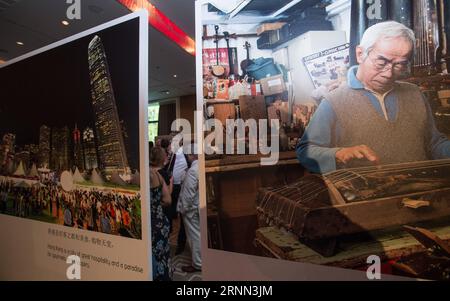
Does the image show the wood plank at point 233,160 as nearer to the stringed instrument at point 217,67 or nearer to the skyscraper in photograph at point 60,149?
the stringed instrument at point 217,67

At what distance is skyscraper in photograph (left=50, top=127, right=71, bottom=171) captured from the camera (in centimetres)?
131

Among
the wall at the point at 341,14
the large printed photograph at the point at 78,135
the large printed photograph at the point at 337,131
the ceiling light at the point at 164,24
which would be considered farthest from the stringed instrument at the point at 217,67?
the ceiling light at the point at 164,24

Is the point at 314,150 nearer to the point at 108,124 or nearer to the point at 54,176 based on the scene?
the point at 108,124

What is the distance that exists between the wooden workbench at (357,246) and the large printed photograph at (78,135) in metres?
0.51

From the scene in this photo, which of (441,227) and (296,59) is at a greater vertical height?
(296,59)

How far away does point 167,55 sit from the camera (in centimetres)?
438

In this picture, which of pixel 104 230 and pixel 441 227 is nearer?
pixel 441 227

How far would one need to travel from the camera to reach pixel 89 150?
1206mm

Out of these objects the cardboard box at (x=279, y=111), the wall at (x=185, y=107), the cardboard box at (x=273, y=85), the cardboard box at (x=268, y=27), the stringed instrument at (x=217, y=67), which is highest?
the wall at (x=185, y=107)

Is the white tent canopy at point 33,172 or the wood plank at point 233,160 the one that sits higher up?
the wood plank at point 233,160

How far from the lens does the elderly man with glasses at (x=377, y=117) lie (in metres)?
0.77
